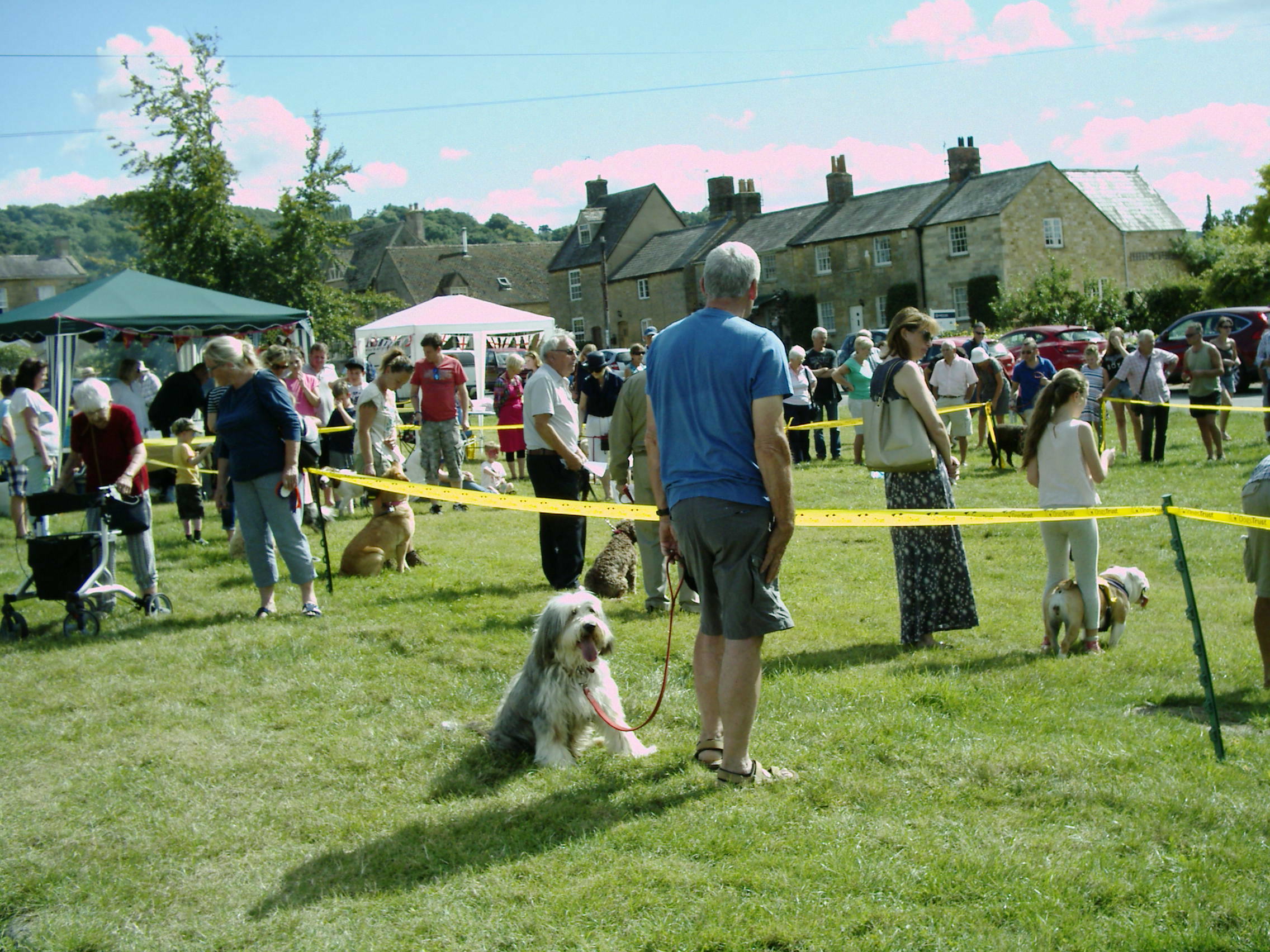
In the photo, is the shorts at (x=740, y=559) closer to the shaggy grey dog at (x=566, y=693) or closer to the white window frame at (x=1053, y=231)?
the shaggy grey dog at (x=566, y=693)

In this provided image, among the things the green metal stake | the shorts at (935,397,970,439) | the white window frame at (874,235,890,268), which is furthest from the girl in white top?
the white window frame at (874,235,890,268)

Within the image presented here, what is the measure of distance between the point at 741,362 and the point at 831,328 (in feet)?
163

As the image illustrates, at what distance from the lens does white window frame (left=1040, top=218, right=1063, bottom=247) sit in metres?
46.0

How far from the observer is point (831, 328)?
52.7 m

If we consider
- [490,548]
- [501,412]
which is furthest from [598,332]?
[490,548]

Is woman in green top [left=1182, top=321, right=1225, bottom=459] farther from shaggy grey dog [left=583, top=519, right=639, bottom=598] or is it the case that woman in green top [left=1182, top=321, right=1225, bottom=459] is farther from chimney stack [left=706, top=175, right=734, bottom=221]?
chimney stack [left=706, top=175, right=734, bottom=221]

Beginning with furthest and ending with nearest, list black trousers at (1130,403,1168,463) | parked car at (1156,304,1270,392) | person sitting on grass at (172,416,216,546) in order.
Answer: parked car at (1156,304,1270,392) < black trousers at (1130,403,1168,463) < person sitting on grass at (172,416,216,546)

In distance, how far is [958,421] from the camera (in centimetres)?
1536

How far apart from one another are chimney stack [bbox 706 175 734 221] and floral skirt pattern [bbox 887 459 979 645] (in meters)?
53.3

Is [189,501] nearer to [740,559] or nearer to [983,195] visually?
[740,559]

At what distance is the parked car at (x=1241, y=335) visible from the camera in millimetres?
23438

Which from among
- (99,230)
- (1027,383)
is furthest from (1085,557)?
(99,230)

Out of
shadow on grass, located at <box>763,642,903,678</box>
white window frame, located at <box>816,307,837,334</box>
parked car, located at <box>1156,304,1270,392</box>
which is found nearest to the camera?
shadow on grass, located at <box>763,642,903,678</box>

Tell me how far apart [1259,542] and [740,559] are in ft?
9.78
